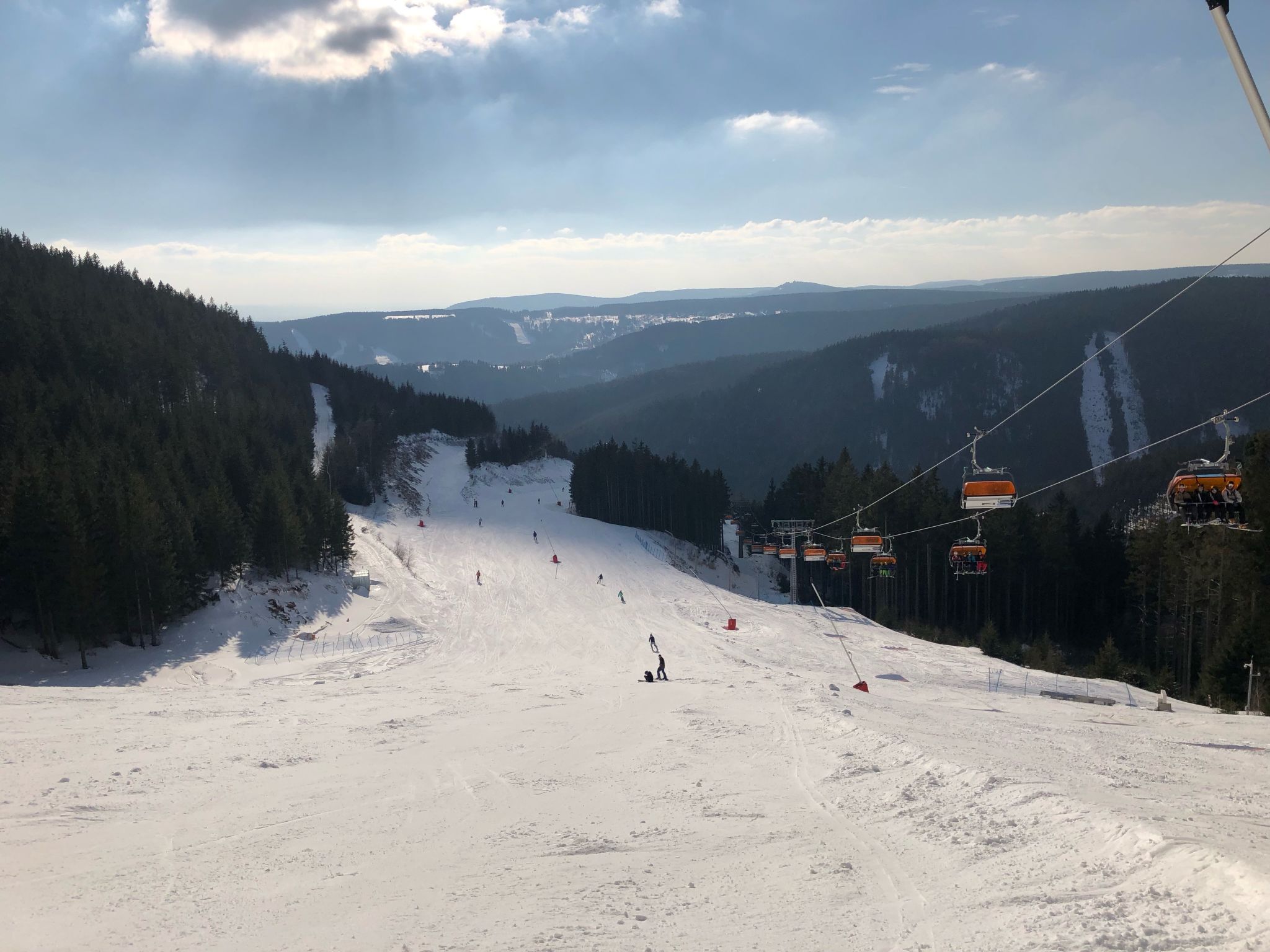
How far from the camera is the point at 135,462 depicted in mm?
47625

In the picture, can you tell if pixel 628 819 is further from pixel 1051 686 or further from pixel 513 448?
pixel 513 448

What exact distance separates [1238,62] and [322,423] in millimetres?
121176

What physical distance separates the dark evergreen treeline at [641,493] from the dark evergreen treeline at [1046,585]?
59.6 feet

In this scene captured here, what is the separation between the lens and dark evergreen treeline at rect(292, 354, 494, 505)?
83.6 metres

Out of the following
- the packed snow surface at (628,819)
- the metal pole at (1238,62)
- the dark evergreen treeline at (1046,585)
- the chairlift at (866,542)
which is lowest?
the dark evergreen treeline at (1046,585)

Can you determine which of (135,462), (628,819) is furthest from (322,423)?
(628,819)

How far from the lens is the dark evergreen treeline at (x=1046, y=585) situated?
144 ft

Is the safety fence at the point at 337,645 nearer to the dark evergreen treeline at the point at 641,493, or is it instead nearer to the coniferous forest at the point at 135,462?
the coniferous forest at the point at 135,462

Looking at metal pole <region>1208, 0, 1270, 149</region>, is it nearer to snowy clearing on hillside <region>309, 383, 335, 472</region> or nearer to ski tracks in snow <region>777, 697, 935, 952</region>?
ski tracks in snow <region>777, 697, 935, 952</region>

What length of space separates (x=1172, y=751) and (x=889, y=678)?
15597 mm

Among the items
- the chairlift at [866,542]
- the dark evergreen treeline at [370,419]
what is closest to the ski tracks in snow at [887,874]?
the chairlift at [866,542]

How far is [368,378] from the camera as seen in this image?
136250mm

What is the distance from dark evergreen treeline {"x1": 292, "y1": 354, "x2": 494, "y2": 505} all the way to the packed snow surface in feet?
189

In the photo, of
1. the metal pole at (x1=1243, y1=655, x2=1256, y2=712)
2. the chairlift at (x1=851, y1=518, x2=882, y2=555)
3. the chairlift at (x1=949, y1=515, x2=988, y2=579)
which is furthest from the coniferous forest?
the metal pole at (x1=1243, y1=655, x2=1256, y2=712)
